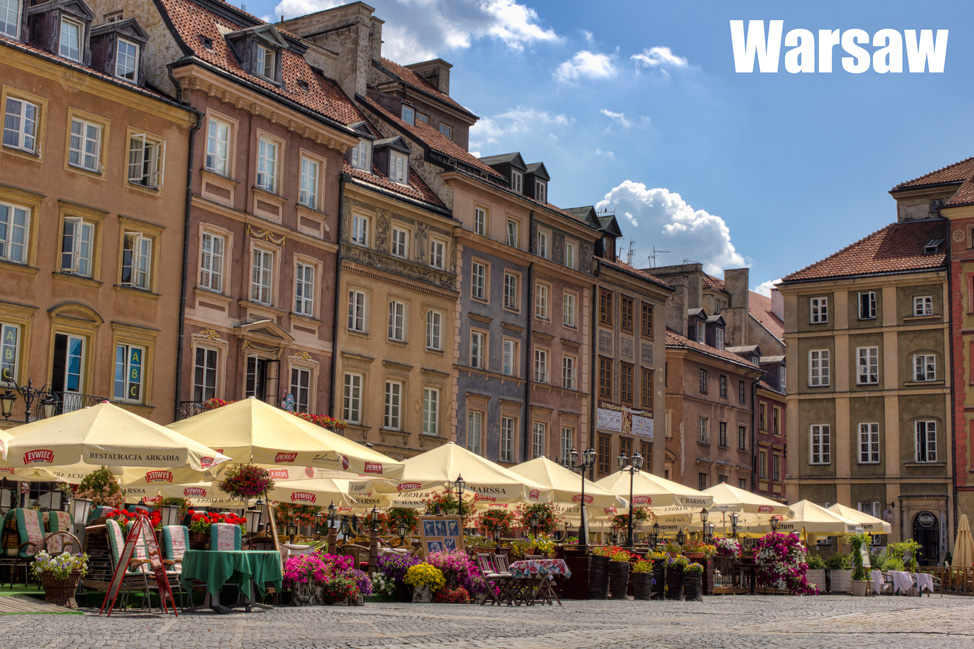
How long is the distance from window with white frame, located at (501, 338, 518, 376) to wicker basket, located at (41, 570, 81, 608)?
29321 millimetres

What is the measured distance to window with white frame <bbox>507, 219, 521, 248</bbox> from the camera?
156 ft

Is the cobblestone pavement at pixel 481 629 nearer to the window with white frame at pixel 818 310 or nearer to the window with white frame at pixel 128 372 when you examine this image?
the window with white frame at pixel 128 372

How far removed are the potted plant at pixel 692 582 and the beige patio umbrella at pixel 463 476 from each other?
146 inches

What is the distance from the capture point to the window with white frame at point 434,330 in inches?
1681

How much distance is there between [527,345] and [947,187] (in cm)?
2427

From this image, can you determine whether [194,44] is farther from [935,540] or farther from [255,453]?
[935,540]

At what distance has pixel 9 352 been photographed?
29.4 metres

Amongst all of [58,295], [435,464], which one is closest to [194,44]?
[58,295]

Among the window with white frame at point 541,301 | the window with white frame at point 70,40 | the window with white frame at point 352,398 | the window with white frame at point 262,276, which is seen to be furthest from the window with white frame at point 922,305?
the window with white frame at point 70,40

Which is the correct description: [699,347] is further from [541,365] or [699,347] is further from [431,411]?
[431,411]

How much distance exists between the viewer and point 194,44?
35.2 m

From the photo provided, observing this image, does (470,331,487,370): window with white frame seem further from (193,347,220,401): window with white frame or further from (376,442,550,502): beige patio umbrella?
(376,442,550,502): beige patio umbrella

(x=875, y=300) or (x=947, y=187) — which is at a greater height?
(x=947, y=187)

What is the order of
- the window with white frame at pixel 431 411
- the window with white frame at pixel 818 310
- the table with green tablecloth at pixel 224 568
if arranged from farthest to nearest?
the window with white frame at pixel 818 310 < the window with white frame at pixel 431 411 < the table with green tablecloth at pixel 224 568
